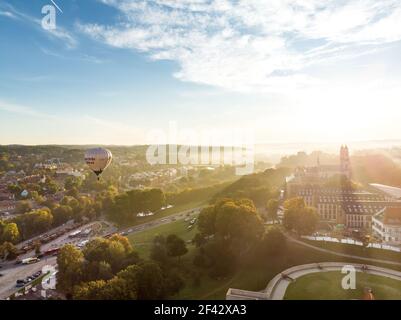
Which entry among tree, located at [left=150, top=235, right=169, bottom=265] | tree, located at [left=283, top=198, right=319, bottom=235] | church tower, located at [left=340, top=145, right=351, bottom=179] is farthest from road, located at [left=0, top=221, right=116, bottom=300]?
church tower, located at [left=340, top=145, right=351, bottom=179]

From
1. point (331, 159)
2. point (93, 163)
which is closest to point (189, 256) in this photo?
point (93, 163)

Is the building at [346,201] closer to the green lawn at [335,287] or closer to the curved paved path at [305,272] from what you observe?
the curved paved path at [305,272]

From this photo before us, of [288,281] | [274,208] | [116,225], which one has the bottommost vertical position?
[116,225]

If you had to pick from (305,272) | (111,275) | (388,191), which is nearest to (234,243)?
(305,272)

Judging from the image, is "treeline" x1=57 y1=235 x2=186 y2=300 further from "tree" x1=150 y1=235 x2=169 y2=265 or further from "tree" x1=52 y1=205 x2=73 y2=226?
"tree" x1=52 y1=205 x2=73 y2=226
